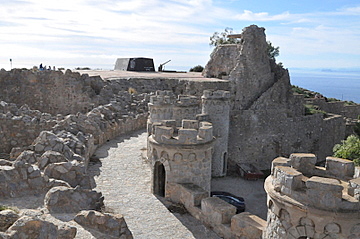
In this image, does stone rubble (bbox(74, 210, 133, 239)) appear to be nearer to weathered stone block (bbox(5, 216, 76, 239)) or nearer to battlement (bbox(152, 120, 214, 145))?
weathered stone block (bbox(5, 216, 76, 239))

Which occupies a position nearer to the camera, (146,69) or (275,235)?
(275,235)

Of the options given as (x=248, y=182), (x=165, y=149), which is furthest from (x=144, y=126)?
(x=165, y=149)

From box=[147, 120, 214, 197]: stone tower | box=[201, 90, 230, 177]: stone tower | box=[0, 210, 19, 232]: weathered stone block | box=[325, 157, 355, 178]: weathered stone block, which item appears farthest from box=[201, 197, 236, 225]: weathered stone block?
box=[201, 90, 230, 177]: stone tower

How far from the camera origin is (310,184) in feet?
19.9

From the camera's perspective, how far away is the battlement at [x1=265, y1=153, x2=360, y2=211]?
5977mm

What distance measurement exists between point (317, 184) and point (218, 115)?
458 inches

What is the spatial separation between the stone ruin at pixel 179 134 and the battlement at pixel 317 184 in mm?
25

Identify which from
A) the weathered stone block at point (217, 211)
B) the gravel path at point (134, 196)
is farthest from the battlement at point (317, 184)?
the gravel path at point (134, 196)

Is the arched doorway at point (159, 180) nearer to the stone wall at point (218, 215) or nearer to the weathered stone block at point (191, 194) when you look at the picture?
the stone wall at point (218, 215)

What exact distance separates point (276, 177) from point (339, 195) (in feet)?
3.81

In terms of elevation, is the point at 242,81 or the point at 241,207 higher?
the point at 242,81

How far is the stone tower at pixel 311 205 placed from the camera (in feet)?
19.6

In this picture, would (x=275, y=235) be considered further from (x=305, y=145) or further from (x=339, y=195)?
(x=305, y=145)

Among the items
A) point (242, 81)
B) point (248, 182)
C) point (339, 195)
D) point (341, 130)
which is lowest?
point (248, 182)
